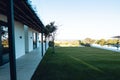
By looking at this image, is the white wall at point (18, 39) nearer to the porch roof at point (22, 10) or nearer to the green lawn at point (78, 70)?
the green lawn at point (78, 70)

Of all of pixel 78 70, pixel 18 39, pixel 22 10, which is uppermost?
pixel 22 10

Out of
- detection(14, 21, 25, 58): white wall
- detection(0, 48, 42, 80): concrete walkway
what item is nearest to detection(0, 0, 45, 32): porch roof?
detection(0, 48, 42, 80): concrete walkway

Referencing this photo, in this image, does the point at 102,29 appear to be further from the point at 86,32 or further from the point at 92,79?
the point at 92,79

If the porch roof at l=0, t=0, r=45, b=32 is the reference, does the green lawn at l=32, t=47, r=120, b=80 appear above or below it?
below

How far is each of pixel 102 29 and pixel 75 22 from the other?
7783 millimetres

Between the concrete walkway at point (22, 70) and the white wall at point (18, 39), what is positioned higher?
the white wall at point (18, 39)

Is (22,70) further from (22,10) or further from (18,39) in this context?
(18,39)

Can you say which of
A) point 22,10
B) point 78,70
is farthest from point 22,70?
point 22,10

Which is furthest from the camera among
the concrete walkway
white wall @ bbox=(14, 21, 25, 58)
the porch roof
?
white wall @ bbox=(14, 21, 25, 58)

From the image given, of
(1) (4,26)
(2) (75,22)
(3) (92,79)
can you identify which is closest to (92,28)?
(2) (75,22)

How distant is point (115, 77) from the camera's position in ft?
21.3

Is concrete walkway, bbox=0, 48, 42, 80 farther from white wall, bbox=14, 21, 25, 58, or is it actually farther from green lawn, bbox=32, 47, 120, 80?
white wall, bbox=14, 21, 25, 58

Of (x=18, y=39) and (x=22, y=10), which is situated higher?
(x=22, y=10)

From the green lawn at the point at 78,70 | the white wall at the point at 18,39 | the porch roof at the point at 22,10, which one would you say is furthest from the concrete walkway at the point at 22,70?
the white wall at the point at 18,39
